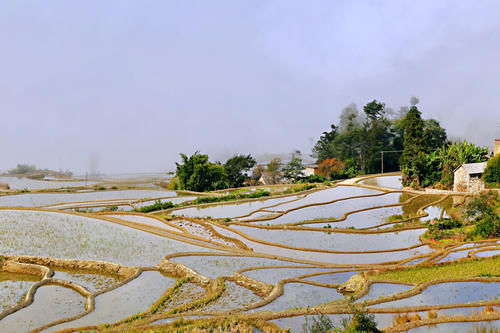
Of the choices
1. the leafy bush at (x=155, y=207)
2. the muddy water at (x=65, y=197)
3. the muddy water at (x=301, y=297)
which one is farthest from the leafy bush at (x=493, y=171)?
the muddy water at (x=65, y=197)

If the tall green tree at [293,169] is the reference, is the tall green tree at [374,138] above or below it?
above

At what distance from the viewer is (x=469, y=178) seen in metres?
23.3

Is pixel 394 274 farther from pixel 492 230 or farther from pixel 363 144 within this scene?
pixel 363 144

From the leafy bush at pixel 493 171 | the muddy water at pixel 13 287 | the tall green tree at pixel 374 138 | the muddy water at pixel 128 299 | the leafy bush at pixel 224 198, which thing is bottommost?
the muddy water at pixel 13 287

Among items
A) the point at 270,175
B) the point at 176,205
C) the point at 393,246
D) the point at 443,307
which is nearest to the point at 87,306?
the point at 443,307

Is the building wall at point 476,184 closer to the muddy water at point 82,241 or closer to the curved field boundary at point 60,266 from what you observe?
the muddy water at point 82,241

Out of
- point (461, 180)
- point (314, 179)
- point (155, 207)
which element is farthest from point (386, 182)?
point (155, 207)

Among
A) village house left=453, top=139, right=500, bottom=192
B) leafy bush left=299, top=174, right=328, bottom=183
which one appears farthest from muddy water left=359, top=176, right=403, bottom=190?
leafy bush left=299, top=174, right=328, bottom=183

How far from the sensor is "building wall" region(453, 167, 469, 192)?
23562 mm

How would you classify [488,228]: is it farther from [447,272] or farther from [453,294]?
[453,294]

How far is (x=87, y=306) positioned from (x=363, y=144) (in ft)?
131

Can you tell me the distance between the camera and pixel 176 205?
21000 mm

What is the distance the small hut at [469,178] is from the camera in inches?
907

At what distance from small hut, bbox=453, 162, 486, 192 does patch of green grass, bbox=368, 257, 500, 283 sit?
47.2 feet
